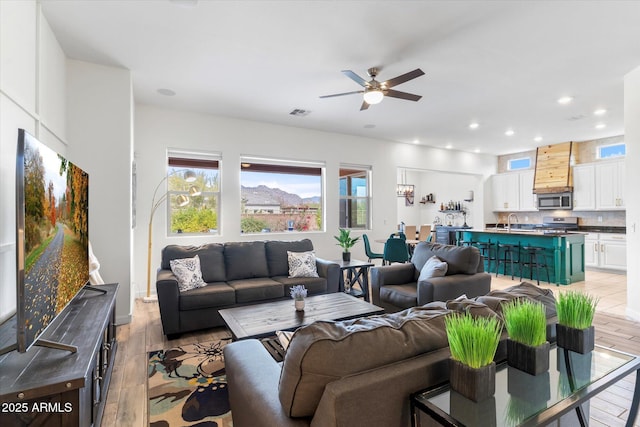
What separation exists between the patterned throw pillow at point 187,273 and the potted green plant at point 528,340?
10.6 feet

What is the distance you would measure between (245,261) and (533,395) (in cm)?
357

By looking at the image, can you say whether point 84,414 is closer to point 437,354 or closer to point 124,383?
point 124,383

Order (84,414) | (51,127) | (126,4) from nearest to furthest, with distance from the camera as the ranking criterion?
1. (84,414)
2. (126,4)
3. (51,127)

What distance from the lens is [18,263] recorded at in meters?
1.36

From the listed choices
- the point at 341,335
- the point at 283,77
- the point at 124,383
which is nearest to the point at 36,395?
the point at 341,335

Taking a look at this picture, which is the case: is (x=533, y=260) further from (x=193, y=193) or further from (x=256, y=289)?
(x=193, y=193)

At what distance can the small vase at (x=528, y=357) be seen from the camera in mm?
1239

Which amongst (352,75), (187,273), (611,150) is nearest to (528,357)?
(352,75)

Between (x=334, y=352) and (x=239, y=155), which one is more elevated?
(x=239, y=155)

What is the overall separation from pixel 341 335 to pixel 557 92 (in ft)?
17.8

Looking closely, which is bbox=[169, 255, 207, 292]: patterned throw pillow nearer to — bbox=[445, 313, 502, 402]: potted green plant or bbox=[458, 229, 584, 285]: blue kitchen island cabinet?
bbox=[445, 313, 502, 402]: potted green plant

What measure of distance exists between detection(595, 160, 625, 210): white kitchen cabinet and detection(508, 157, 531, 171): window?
1838mm

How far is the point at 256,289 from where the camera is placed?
382 cm

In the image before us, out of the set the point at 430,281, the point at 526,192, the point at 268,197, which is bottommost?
the point at 430,281
